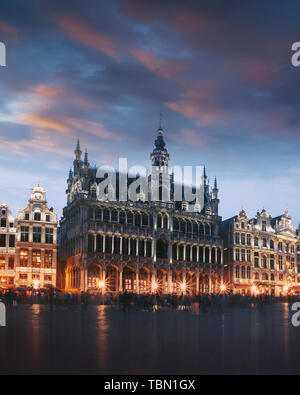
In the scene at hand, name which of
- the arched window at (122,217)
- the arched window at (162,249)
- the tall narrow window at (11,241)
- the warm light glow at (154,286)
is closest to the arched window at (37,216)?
the tall narrow window at (11,241)

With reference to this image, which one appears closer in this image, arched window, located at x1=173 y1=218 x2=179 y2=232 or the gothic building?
the gothic building

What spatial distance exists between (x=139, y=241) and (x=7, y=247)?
18292mm

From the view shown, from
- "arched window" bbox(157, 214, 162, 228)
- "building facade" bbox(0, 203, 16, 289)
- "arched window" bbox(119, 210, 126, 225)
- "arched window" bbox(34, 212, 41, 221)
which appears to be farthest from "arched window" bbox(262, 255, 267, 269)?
"building facade" bbox(0, 203, 16, 289)

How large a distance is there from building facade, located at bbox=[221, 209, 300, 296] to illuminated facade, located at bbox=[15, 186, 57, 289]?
101 feet

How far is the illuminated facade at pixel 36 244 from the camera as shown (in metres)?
66.9

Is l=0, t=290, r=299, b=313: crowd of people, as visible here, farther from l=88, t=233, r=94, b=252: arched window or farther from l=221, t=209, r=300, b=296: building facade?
l=221, t=209, r=300, b=296: building facade

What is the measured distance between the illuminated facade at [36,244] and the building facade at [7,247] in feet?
2.17

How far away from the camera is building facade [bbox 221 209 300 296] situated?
279 ft

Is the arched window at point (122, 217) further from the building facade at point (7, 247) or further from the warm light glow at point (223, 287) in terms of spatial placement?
the warm light glow at point (223, 287)

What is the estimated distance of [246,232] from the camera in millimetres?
87062
